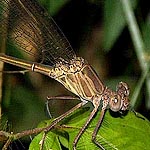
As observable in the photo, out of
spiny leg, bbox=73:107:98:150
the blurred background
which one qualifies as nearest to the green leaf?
spiny leg, bbox=73:107:98:150

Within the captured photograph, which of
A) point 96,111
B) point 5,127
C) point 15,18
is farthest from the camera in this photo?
point 15,18

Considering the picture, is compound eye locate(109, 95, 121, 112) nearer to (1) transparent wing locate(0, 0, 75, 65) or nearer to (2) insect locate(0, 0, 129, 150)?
(2) insect locate(0, 0, 129, 150)

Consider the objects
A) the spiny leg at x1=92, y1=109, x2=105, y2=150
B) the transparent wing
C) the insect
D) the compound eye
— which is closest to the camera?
the spiny leg at x1=92, y1=109, x2=105, y2=150

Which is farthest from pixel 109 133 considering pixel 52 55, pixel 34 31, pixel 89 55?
pixel 89 55

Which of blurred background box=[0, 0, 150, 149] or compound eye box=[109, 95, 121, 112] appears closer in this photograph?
compound eye box=[109, 95, 121, 112]

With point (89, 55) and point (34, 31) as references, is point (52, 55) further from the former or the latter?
point (89, 55)

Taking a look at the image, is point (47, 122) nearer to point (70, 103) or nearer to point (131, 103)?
point (131, 103)

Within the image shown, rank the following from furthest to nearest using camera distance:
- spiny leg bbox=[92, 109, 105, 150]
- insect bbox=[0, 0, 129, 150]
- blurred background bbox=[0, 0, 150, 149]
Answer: blurred background bbox=[0, 0, 150, 149] < insect bbox=[0, 0, 129, 150] < spiny leg bbox=[92, 109, 105, 150]

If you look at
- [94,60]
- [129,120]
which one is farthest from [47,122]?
[94,60]
